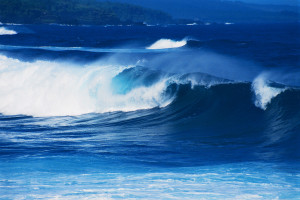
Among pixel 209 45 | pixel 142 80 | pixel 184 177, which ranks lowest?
pixel 184 177

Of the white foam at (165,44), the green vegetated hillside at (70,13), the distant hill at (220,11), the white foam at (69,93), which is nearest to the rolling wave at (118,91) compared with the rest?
the white foam at (69,93)

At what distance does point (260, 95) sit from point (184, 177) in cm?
739

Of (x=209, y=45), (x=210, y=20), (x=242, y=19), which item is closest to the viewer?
(x=209, y=45)

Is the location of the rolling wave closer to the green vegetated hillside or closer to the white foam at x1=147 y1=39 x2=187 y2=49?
the white foam at x1=147 y1=39 x2=187 y2=49

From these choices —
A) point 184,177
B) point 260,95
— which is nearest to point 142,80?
point 260,95

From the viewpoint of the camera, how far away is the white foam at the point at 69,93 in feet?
51.7

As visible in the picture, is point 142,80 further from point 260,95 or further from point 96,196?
point 96,196

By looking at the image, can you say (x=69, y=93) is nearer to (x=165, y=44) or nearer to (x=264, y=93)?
(x=264, y=93)

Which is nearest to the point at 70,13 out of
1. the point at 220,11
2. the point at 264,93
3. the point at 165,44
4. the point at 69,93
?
the point at 220,11

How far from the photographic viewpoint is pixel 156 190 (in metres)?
7.55

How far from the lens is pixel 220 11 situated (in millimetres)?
138250

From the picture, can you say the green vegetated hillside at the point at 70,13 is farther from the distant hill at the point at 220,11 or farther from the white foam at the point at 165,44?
the white foam at the point at 165,44

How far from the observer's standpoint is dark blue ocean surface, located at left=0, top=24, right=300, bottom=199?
7785mm

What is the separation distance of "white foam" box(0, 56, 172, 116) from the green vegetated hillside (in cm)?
10887
